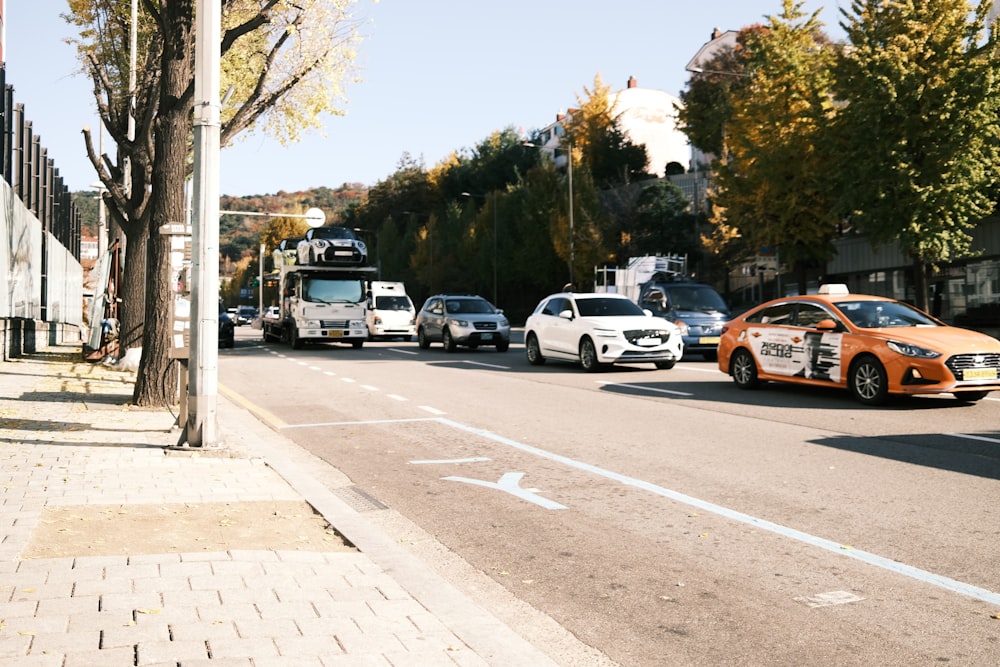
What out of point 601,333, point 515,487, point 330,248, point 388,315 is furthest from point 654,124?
point 515,487

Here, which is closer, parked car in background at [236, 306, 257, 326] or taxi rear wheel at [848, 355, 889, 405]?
taxi rear wheel at [848, 355, 889, 405]

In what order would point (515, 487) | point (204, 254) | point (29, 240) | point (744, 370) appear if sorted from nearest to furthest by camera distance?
point (515, 487) → point (204, 254) → point (744, 370) → point (29, 240)

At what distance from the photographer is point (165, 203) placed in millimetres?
13352

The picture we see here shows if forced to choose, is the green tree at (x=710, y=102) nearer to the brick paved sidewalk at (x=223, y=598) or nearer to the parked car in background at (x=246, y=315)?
the brick paved sidewalk at (x=223, y=598)

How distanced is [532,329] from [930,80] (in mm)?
12091

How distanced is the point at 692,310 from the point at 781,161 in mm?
9826

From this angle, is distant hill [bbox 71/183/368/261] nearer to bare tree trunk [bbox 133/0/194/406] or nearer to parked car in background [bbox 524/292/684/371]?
parked car in background [bbox 524/292/684/371]

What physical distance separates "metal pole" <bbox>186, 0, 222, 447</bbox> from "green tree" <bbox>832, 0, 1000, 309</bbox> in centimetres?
1989

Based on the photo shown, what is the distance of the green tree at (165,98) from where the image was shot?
13.3 meters

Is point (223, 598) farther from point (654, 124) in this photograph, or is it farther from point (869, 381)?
point (654, 124)

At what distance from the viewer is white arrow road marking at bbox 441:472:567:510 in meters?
7.23

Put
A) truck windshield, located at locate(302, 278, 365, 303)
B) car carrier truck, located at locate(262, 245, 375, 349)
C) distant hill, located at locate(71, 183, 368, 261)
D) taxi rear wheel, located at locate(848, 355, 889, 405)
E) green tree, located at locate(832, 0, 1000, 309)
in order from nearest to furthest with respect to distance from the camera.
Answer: taxi rear wheel, located at locate(848, 355, 889, 405), green tree, located at locate(832, 0, 1000, 309), car carrier truck, located at locate(262, 245, 375, 349), truck windshield, located at locate(302, 278, 365, 303), distant hill, located at locate(71, 183, 368, 261)

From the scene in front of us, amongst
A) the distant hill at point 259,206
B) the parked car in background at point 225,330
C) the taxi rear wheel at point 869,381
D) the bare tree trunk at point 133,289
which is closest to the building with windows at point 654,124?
the distant hill at point 259,206

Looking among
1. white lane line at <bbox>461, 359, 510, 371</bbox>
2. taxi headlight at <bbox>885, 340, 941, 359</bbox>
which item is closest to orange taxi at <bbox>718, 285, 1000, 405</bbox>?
taxi headlight at <bbox>885, 340, 941, 359</bbox>
